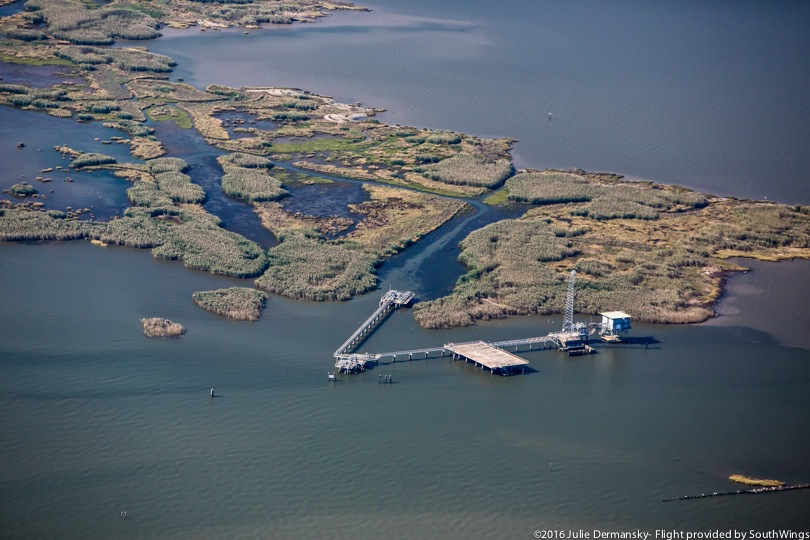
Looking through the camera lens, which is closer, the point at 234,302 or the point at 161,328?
the point at 161,328

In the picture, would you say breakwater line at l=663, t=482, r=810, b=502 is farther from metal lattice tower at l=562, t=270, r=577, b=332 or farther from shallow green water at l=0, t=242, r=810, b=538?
metal lattice tower at l=562, t=270, r=577, b=332

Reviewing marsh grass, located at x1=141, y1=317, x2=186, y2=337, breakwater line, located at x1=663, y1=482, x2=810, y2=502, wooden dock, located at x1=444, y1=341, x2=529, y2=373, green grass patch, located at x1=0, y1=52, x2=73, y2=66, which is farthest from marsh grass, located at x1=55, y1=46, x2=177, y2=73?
breakwater line, located at x1=663, y1=482, x2=810, y2=502

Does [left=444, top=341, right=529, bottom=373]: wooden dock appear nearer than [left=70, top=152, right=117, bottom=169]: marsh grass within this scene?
Yes

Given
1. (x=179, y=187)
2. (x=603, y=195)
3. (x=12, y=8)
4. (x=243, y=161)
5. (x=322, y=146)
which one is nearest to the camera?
(x=179, y=187)

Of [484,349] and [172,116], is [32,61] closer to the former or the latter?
[172,116]

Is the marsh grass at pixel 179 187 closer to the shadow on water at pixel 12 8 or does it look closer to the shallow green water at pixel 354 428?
the shallow green water at pixel 354 428

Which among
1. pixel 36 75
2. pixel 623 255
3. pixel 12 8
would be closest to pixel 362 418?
pixel 623 255
